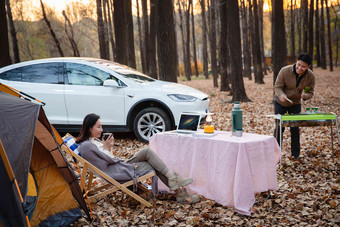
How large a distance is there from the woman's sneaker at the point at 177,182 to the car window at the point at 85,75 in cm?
389

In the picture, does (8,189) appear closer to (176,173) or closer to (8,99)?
(8,99)

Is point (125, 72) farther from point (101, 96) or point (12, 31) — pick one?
point (12, 31)

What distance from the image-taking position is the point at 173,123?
7406 mm

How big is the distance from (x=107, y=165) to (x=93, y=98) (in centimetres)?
337

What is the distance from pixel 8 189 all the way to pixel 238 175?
100 inches

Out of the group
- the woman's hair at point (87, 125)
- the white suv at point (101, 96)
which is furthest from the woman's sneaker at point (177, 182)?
the white suv at point (101, 96)

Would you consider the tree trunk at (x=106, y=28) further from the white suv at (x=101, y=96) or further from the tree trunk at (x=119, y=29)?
the white suv at (x=101, y=96)

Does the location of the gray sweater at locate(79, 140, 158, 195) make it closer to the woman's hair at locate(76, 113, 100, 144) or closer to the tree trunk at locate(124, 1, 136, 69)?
the woman's hair at locate(76, 113, 100, 144)

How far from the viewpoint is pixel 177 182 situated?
430cm

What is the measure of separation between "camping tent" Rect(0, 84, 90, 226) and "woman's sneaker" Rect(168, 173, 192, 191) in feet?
3.80

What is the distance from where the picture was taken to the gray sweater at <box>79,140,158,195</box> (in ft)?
13.9

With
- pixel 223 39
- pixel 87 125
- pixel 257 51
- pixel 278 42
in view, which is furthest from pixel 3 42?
pixel 257 51

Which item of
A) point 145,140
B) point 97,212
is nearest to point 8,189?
point 97,212

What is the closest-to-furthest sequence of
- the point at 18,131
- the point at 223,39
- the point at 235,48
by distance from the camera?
1. the point at 18,131
2. the point at 235,48
3. the point at 223,39
